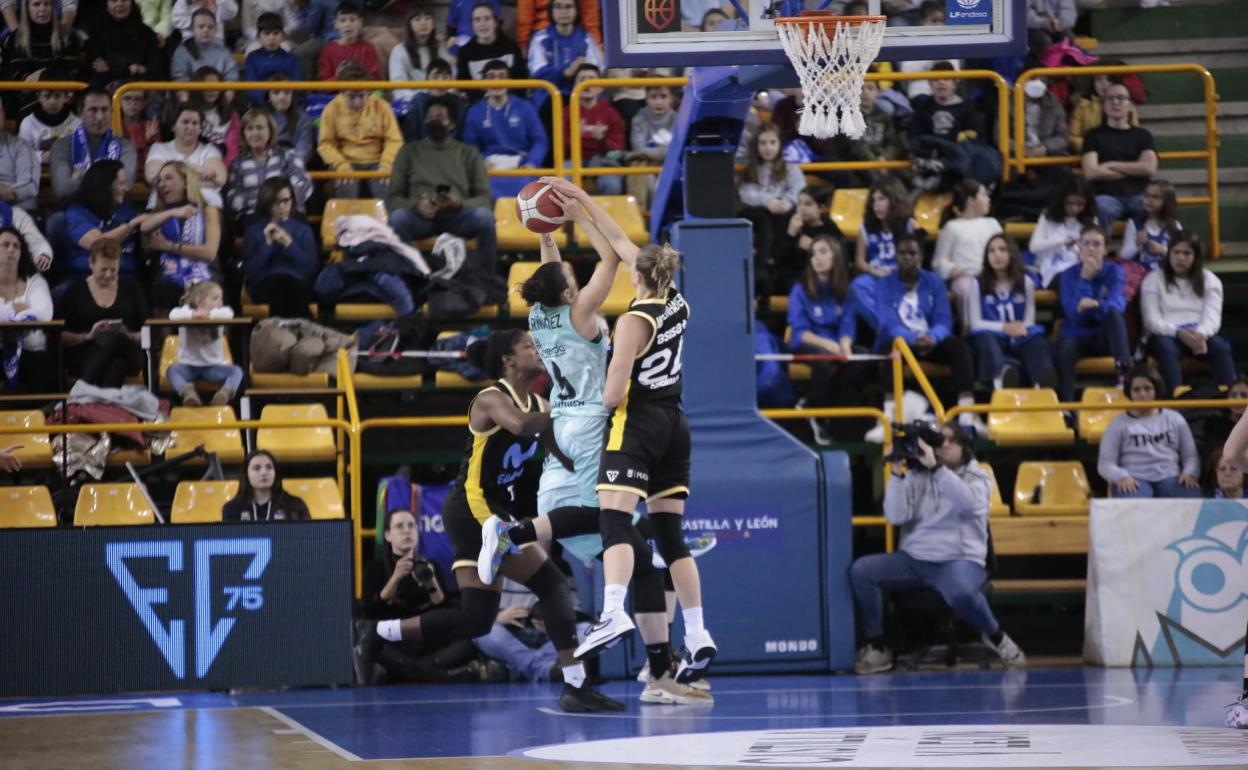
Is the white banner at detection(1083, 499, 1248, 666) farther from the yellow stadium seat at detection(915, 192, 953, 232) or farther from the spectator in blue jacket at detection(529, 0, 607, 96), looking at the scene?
the spectator in blue jacket at detection(529, 0, 607, 96)

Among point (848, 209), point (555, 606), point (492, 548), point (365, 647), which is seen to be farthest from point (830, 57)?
point (848, 209)

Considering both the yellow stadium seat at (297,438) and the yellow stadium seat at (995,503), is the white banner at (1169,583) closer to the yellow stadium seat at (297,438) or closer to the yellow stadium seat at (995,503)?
the yellow stadium seat at (995,503)

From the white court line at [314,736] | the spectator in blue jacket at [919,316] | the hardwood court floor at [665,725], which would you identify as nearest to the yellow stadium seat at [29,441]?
the hardwood court floor at [665,725]

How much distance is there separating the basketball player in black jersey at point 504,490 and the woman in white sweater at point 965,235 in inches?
230

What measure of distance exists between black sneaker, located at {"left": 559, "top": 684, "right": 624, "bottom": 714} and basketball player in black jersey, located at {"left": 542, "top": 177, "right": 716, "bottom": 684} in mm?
434

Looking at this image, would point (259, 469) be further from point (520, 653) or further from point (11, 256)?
point (11, 256)

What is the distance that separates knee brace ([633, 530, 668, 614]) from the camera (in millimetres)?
9664

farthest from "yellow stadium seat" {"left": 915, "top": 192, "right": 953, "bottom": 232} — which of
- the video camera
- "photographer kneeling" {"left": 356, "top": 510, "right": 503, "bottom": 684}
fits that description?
"photographer kneeling" {"left": 356, "top": 510, "right": 503, "bottom": 684}

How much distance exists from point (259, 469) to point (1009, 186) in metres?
7.96

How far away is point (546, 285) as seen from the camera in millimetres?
9703

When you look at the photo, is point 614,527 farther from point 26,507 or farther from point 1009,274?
point 1009,274

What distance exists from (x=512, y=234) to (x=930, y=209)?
3869 millimetres

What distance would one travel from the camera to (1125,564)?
1223 centimetres

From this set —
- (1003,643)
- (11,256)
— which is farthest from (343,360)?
(1003,643)
